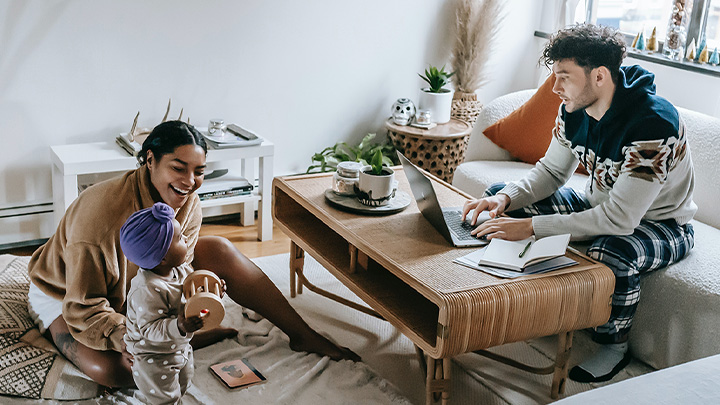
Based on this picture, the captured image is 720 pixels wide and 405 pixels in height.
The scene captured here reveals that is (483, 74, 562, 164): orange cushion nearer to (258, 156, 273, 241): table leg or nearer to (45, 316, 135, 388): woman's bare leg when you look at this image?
(258, 156, 273, 241): table leg

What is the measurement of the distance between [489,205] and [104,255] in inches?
45.1

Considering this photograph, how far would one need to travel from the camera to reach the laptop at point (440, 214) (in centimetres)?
204

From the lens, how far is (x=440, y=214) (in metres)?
2.03

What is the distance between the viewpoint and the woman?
1.79 metres

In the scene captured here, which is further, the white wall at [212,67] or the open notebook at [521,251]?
the white wall at [212,67]

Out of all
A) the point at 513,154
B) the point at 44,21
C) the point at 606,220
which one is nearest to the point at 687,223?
the point at 606,220

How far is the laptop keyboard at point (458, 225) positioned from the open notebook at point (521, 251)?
9 centimetres

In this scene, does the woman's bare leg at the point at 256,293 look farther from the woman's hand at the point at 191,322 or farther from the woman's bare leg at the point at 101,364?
the woman's hand at the point at 191,322

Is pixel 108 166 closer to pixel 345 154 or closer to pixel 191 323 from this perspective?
pixel 345 154

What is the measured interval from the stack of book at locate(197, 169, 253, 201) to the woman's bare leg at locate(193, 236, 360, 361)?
0.79m

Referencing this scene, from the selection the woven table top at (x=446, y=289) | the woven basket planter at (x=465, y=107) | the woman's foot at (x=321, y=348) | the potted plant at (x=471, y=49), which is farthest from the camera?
the woven basket planter at (x=465, y=107)

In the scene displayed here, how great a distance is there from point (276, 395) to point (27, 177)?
1524mm

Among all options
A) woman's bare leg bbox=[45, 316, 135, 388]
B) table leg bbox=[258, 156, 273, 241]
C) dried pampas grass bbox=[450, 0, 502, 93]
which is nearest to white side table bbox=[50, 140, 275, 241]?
table leg bbox=[258, 156, 273, 241]

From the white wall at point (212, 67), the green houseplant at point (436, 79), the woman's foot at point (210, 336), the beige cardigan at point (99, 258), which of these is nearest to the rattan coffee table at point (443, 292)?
the woman's foot at point (210, 336)
